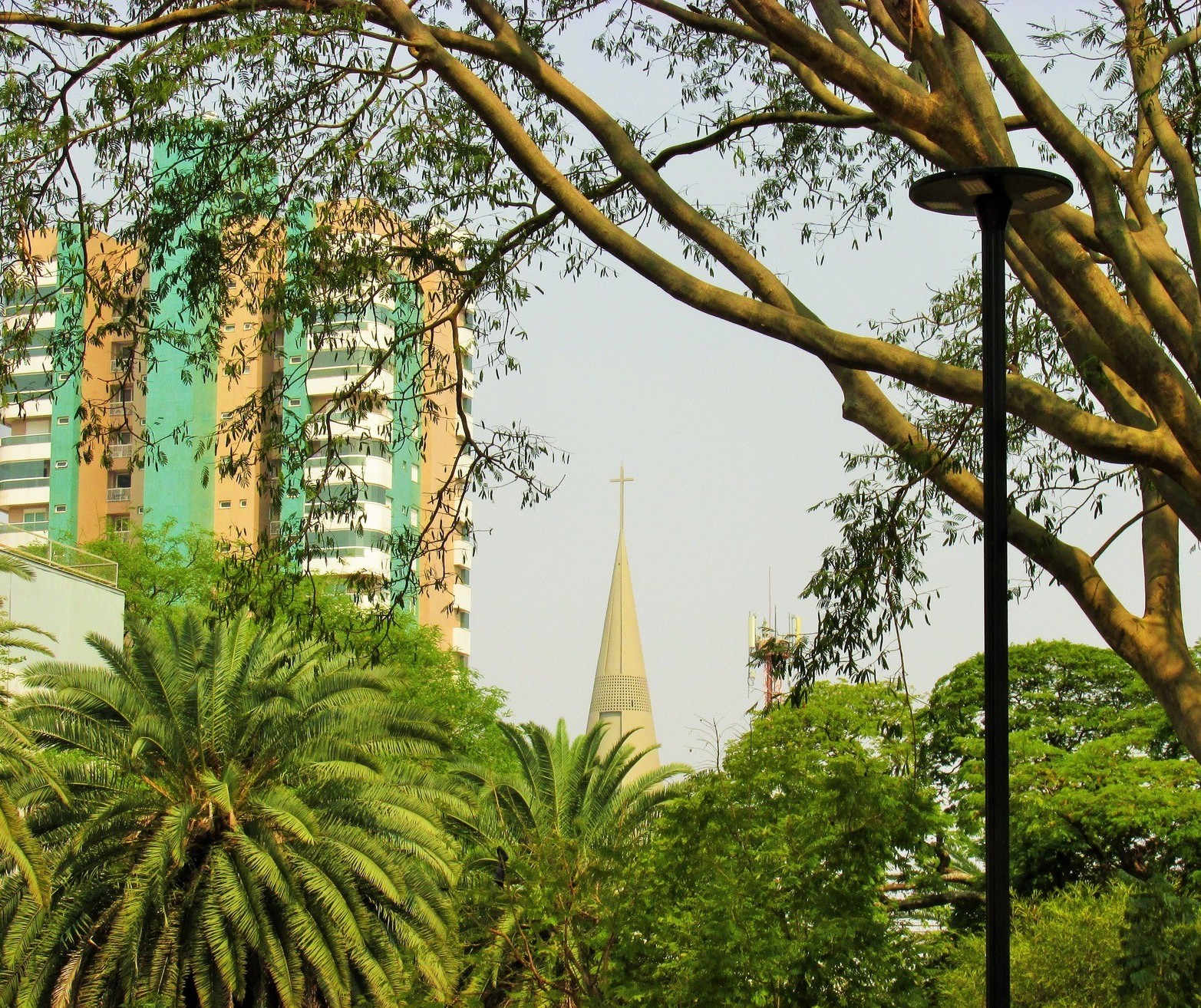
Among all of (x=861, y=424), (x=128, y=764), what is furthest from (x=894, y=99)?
(x=128, y=764)

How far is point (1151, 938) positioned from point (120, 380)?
Result: 8.93 meters

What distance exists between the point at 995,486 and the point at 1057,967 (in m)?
12.9

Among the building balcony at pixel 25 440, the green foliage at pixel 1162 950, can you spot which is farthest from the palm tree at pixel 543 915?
the building balcony at pixel 25 440

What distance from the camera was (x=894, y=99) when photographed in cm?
830

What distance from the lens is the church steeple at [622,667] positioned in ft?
182

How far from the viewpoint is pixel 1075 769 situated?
24203 millimetres

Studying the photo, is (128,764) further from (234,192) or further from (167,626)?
(234,192)

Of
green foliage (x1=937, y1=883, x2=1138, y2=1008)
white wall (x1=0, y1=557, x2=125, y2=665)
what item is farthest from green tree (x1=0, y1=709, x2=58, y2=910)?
green foliage (x1=937, y1=883, x2=1138, y2=1008)

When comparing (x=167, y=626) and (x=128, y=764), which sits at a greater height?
(x=167, y=626)

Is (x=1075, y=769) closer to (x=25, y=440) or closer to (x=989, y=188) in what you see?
(x=989, y=188)

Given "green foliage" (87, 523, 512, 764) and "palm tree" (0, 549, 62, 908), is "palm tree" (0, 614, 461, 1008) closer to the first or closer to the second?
"palm tree" (0, 549, 62, 908)

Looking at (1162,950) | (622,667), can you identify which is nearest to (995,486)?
(1162,950)

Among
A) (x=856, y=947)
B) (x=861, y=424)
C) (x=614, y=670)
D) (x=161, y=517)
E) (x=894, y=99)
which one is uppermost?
(x=161, y=517)

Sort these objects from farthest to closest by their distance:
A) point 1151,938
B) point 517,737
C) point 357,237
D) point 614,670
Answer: point 614,670 < point 517,737 < point 1151,938 < point 357,237
